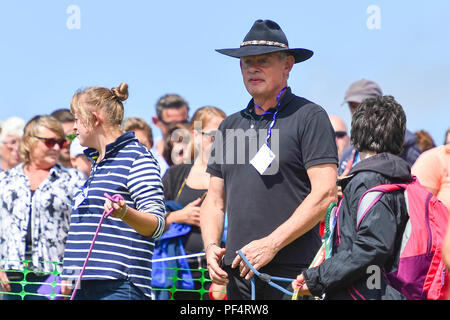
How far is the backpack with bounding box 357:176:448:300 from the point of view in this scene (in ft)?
11.4

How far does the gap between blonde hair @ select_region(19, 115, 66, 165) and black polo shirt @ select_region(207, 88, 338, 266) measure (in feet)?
8.42

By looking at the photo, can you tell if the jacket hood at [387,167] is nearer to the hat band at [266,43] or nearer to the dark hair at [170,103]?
the hat band at [266,43]

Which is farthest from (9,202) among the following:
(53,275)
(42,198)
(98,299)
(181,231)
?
(98,299)

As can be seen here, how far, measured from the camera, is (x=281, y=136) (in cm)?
412

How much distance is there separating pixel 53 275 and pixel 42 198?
0.65 m

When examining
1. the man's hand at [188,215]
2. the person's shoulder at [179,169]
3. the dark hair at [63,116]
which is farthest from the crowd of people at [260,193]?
the dark hair at [63,116]

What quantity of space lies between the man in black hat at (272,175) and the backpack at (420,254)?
533 mm

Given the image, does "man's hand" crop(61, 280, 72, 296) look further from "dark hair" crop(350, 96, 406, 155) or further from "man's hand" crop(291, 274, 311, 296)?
"dark hair" crop(350, 96, 406, 155)

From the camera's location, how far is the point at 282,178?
13.4 feet

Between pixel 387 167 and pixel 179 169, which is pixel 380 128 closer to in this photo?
pixel 387 167

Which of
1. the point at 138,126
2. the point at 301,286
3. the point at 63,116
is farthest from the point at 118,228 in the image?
the point at 63,116

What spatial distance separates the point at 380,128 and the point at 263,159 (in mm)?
666

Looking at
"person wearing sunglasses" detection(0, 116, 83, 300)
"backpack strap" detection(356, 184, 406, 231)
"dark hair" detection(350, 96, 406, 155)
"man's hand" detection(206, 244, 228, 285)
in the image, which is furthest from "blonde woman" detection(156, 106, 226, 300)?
"backpack strap" detection(356, 184, 406, 231)
